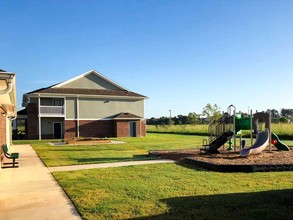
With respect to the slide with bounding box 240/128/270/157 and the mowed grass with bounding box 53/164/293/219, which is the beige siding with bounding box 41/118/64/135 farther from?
the slide with bounding box 240/128/270/157

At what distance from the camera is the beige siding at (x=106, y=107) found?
1572 inches

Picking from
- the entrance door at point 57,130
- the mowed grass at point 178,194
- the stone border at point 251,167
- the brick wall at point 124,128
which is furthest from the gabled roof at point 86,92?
the stone border at point 251,167

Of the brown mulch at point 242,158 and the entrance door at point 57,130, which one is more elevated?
the entrance door at point 57,130

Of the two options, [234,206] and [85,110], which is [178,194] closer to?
[234,206]

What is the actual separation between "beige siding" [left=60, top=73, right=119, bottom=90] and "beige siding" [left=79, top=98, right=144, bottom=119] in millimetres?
2379

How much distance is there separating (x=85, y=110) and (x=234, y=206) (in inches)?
1361

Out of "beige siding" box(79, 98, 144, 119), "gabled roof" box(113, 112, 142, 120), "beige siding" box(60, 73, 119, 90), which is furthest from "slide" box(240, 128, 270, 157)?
"beige siding" box(60, 73, 119, 90)

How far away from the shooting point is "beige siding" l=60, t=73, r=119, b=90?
41206mm

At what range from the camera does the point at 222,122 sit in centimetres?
1792

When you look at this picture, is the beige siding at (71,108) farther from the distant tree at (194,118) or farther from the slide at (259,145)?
the distant tree at (194,118)

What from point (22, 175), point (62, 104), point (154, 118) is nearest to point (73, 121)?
point (62, 104)

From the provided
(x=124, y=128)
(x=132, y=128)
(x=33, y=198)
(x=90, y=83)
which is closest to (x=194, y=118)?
(x=132, y=128)

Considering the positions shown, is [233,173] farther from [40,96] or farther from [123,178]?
[40,96]

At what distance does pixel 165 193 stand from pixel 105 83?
35474 millimetres
